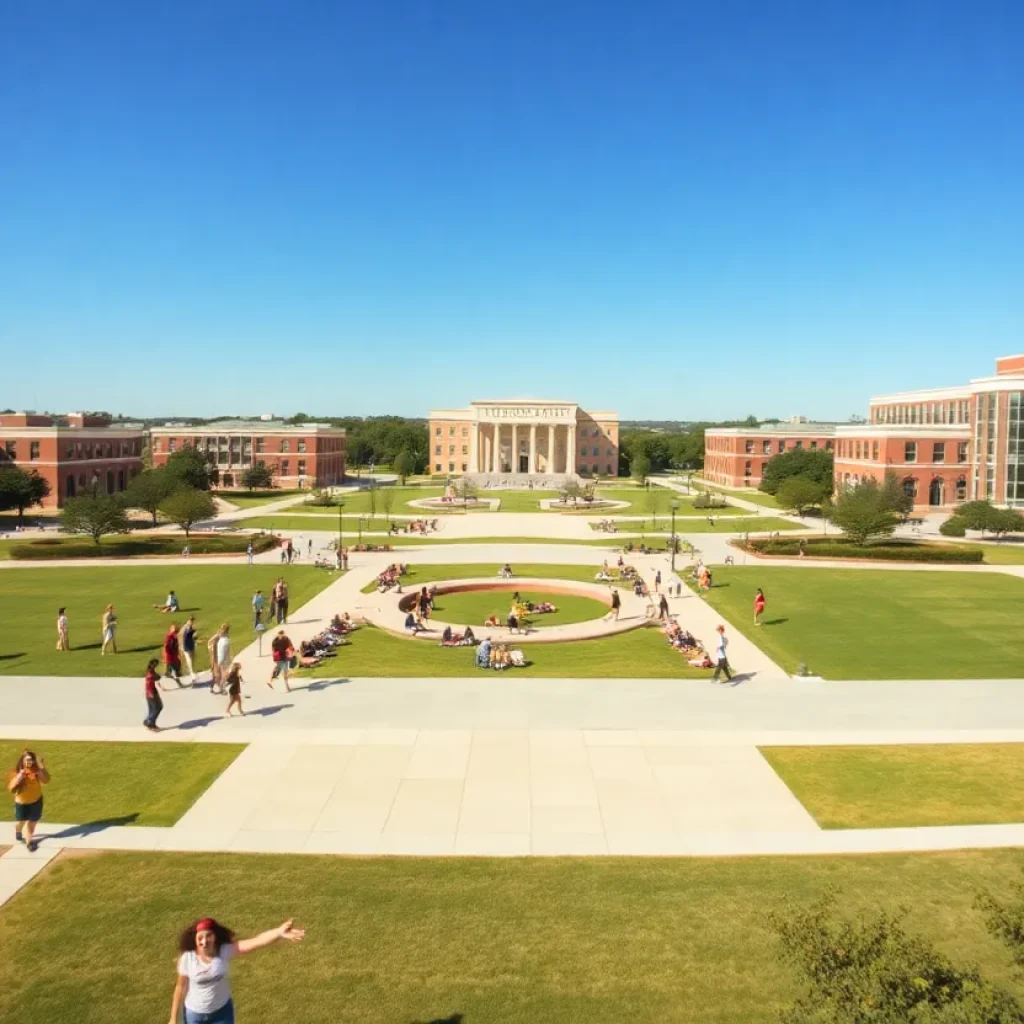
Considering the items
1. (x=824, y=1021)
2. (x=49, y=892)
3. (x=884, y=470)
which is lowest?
(x=49, y=892)

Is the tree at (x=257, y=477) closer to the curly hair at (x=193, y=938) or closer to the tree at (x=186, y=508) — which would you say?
the tree at (x=186, y=508)

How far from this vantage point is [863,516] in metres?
51.9

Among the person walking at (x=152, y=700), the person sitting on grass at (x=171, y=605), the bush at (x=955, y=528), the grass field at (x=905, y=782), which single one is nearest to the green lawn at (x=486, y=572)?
the person sitting on grass at (x=171, y=605)

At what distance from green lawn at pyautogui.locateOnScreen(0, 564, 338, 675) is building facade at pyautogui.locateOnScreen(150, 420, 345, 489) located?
6431 centimetres

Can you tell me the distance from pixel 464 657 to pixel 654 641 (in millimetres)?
6932

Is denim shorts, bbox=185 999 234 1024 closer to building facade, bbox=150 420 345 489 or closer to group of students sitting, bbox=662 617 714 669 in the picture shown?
group of students sitting, bbox=662 617 714 669

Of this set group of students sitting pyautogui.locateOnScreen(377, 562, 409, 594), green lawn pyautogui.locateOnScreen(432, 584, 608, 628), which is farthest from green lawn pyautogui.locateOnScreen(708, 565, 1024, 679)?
group of students sitting pyautogui.locateOnScreen(377, 562, 409, 594)

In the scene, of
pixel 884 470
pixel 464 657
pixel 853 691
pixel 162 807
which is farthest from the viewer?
pixel 884 470

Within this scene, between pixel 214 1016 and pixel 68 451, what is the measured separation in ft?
260

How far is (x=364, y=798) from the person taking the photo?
51.9 ft

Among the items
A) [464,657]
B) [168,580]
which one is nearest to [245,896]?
[464,657]

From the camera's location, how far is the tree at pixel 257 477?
3834 inches

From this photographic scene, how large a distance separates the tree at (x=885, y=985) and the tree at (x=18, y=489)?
68551 mm

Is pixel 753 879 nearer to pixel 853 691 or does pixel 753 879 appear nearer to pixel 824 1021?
pixel 824 1021
